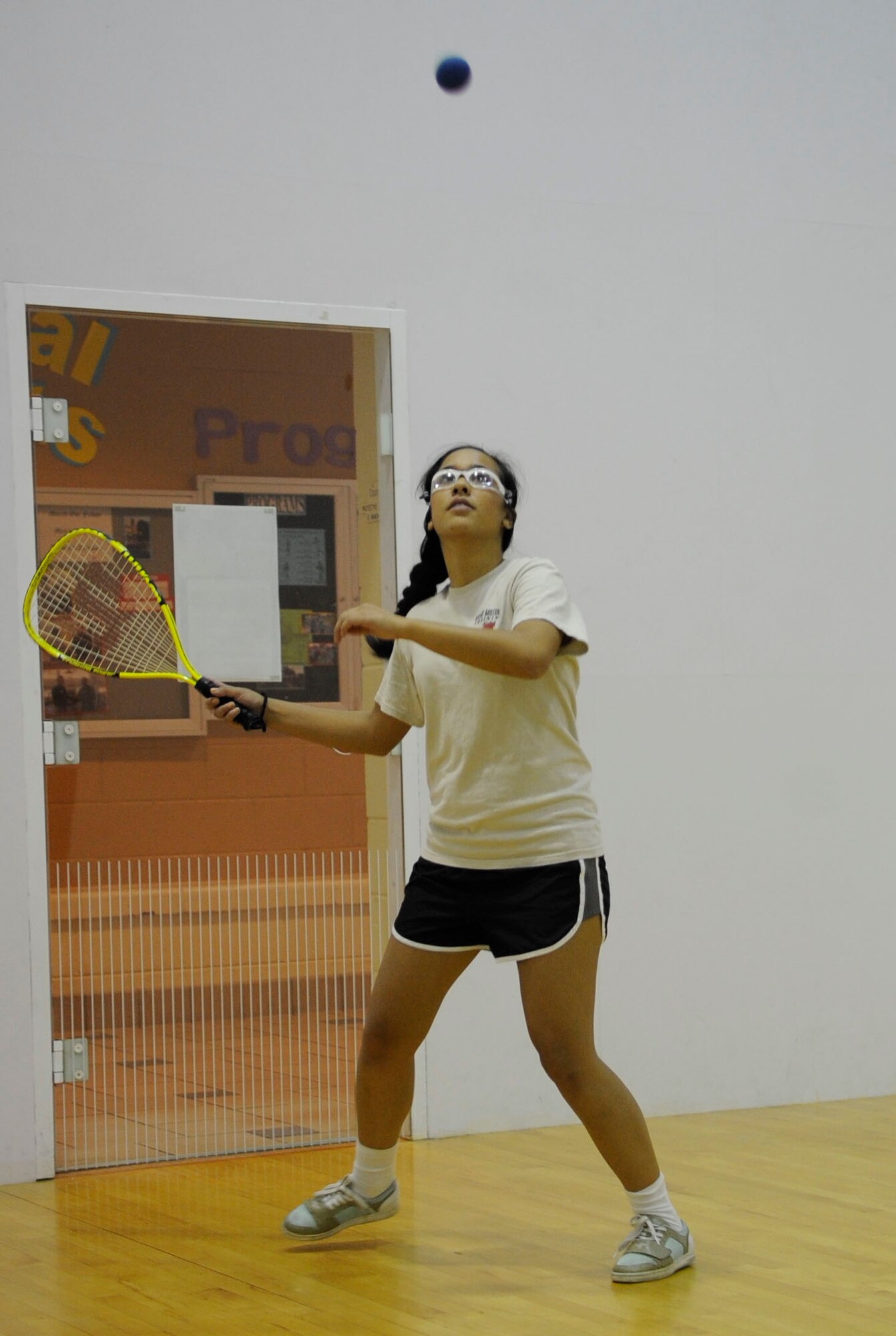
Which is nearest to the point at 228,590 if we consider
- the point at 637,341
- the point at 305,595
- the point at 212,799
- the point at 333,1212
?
the point at 305,595

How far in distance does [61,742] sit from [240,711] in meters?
0.98

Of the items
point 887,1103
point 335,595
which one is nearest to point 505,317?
point 335,595

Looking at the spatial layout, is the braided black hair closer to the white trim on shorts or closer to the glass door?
the white trim on shorts

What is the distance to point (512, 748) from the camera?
2.71 m

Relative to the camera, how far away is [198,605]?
3.76 metres

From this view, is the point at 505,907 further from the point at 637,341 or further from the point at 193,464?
the point at 637,341

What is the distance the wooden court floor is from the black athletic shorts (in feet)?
1.79

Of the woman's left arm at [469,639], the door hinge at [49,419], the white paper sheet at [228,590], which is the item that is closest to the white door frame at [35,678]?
the door hinge at [49,419]

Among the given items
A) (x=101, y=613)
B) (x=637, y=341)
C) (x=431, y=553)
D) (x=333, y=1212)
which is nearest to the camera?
(x=333, y=1212)

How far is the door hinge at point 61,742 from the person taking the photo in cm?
359

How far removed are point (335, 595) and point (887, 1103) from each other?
1920 millimetres

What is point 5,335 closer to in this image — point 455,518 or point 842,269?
point 455,518

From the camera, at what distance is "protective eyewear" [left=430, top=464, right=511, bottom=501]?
110 inches

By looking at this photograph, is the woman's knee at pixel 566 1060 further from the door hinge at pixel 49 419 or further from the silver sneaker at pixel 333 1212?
the door hinge at pixel 49 419
